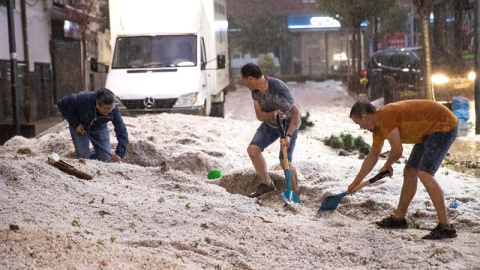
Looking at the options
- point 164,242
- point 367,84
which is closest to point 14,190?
point 164,242

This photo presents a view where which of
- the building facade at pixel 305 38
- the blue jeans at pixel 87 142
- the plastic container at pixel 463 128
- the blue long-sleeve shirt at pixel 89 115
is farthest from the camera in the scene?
the building facade at pixel 305 38

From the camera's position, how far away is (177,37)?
16188mm

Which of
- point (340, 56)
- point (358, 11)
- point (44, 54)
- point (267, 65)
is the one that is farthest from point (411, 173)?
point (340, 56)

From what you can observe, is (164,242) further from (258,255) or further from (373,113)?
(373,113)

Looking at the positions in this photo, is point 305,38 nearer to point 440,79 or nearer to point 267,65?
point 267,65

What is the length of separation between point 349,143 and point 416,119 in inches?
253

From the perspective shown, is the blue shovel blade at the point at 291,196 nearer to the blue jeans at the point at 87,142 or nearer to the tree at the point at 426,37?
the blue jeans at the point at 87,142

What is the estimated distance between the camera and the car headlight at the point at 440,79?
65.9ft

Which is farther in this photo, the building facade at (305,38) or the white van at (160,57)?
the building facade at (305,38)

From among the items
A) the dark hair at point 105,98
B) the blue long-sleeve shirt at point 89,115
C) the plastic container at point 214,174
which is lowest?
the plastic container at point 214,174

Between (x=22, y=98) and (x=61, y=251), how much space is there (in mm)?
18495

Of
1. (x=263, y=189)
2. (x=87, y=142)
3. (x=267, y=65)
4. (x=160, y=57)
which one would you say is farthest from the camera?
(x=267, y=65)

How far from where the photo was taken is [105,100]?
875 cm

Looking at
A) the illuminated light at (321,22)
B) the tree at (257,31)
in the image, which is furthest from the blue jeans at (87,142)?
the illuminated light at (321,22)
